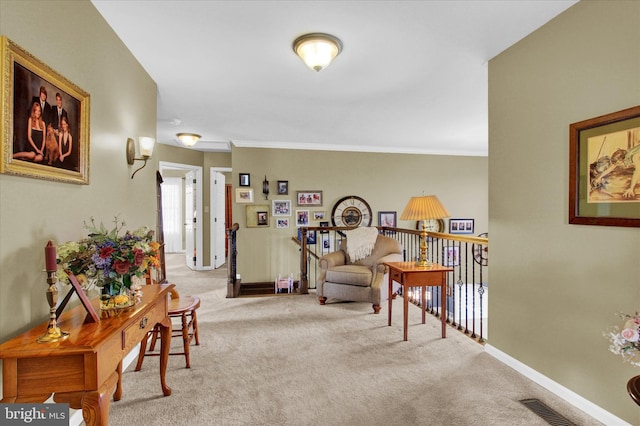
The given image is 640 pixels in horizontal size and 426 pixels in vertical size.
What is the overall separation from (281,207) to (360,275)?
2568mm

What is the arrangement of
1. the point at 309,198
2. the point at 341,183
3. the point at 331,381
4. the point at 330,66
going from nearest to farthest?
the point at 331,381, the point at 330,66, the point at 309,198, the point at 341,183

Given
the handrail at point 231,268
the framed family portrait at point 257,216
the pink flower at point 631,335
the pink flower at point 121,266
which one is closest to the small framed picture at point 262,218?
the framed family portrait at point 257,216

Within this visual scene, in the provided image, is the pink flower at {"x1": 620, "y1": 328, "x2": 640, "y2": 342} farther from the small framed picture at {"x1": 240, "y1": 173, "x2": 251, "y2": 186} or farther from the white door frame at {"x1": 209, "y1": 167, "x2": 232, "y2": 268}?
the white door frame at {"x1": 209, "y1": 167, "x2": 232, "y2": 268}

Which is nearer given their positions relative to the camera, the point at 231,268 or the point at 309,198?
the point at 231,268

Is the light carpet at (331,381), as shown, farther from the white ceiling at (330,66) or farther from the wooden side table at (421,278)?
the white ceiling at (330,66)

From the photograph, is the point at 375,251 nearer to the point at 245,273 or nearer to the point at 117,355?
the point at 245,273

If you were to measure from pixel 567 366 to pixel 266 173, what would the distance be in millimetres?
5237

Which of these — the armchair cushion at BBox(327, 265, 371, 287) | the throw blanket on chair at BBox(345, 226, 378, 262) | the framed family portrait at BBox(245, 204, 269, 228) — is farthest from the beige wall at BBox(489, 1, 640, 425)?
the framed family portrait at BBox(245, 204, 269, 228)

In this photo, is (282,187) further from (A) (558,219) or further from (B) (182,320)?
(A) (558,219)

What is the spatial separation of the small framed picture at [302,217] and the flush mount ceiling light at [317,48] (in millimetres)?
4025

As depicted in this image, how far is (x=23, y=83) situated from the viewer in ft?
5.02

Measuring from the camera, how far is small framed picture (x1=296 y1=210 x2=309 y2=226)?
649 cm

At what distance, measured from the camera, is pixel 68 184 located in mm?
1952

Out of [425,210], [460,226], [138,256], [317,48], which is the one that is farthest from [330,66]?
[460,226]
